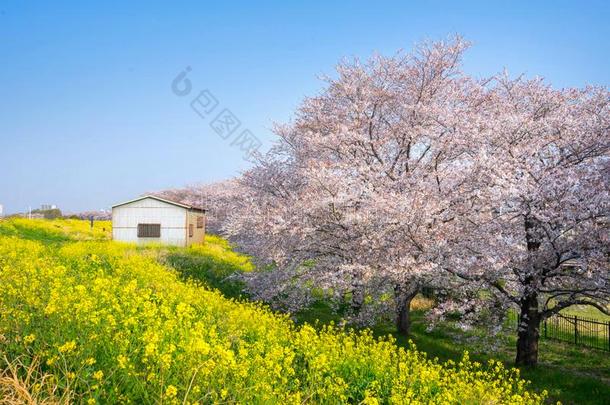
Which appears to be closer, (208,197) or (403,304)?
(403,304)

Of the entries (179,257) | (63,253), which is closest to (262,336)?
(63,253)

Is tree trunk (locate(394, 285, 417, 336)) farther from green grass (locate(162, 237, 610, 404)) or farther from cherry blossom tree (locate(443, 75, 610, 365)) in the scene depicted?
cherry blossom tree (locate(443, 75, 610, 365))

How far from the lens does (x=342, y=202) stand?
1559cm

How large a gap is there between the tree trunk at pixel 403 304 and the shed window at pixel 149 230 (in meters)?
23.4

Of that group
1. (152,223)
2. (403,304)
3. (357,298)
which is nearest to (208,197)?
(152,223)

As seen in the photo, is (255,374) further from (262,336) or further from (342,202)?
(342,202)

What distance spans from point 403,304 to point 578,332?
822 centimetres

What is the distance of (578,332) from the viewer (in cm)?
1917

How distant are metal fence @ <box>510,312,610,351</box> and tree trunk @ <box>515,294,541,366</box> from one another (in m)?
4.49

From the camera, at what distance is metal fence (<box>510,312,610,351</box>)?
1823 cm

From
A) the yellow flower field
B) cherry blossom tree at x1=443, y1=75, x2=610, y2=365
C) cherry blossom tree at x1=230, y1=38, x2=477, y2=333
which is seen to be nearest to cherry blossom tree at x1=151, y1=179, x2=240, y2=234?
cherry blossom tree at x1=230, y1=38, x2=477, y2=333

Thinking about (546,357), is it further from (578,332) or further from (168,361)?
(168,361)

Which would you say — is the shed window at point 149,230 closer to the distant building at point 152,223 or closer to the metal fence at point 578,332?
the distant building at point 152,223

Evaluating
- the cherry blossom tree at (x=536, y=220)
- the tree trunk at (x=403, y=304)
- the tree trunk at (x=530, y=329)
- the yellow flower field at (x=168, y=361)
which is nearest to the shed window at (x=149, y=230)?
the tree trunk at (x=403, y=304)
